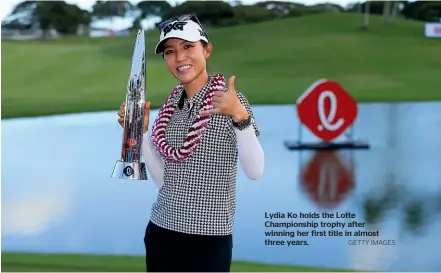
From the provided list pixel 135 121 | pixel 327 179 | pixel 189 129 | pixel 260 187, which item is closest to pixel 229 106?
pixel 189 129

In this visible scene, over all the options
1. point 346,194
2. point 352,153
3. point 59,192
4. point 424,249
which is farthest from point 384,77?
point 59,192

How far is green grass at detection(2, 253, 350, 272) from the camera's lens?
255cm

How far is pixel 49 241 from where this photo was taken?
2.71 metres

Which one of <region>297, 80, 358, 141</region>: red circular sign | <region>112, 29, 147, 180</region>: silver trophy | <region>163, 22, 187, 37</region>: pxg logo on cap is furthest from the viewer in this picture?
<region>297, 80, 358, 141</region>: red circular sign

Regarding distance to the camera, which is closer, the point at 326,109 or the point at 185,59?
the point at 185,59

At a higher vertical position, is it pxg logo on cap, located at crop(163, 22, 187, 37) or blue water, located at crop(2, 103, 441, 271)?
pxg logo on cap, located at crop(163, 22, 187, 37)

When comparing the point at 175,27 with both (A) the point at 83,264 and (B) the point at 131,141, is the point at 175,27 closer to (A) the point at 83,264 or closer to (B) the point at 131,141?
(B) the point at 131,141

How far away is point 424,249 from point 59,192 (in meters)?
1.54

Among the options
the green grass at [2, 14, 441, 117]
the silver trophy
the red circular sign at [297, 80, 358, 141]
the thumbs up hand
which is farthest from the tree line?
the thumbs up hand

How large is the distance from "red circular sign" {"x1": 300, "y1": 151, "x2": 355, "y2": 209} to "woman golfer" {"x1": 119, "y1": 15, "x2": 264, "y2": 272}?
4.51 ft

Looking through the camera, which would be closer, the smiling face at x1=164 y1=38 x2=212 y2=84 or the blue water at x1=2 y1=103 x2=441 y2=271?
the smiling face at x1=164 y1=38 x2=212 y2=84

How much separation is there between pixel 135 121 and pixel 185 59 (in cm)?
21

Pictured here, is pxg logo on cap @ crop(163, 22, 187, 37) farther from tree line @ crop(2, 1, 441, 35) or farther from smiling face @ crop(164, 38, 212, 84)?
tree line @ crop(2, 1, 441, 35)

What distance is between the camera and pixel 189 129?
131cm
